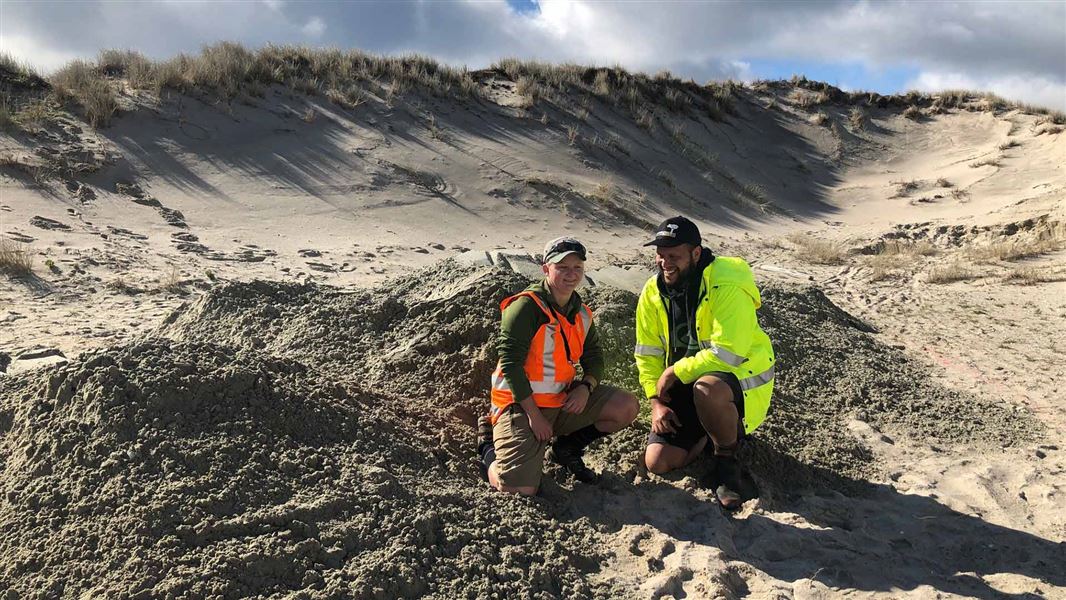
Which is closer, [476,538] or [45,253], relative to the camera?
[476,538]

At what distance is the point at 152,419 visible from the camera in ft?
9.05

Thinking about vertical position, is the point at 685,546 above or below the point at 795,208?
below

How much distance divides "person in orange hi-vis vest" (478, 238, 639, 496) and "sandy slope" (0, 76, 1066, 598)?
225 mm

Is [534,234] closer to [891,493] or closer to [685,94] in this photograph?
[891,493]

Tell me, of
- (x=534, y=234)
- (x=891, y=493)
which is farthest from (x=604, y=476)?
(x=534, y=234)

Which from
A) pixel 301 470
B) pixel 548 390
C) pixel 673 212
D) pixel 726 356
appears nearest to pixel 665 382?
pixel 726 356

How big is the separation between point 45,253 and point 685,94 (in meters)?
15.2

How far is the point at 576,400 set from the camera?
122 inches

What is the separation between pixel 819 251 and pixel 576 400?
8084 millimetres

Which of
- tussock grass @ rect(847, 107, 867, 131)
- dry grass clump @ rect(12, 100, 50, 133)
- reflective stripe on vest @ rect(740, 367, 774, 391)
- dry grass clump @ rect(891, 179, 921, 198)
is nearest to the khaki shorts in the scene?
reflective stripe on vest @ rect(740, 367, 774, 391)

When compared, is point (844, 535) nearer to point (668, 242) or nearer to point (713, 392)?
point (713, 392)

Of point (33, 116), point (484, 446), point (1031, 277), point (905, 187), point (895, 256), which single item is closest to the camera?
point (484, 446)

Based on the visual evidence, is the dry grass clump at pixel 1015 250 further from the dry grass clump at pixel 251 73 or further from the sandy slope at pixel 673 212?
the dry grass clump at pixel 251 73

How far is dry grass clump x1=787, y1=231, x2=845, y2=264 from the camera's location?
32.1ft
